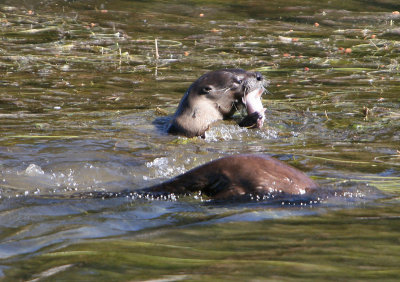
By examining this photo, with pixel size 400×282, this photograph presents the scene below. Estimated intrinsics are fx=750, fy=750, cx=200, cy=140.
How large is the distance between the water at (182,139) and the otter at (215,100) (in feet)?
0.61

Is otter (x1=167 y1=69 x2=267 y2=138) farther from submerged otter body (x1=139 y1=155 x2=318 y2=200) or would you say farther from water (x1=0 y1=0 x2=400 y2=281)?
submerged otter body (x1=139 y1=155 x2=318 y2=200)

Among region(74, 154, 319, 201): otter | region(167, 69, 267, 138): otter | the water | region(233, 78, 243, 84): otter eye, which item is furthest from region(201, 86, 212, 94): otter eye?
region(74, 154, 319, 201): otter

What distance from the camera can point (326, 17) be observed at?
1320cm

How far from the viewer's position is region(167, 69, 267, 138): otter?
6.62 m

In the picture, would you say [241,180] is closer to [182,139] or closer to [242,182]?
[242,182]

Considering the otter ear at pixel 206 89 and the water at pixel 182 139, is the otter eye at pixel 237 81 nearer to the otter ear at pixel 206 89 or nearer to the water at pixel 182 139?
the otter ear at pixel 206 89

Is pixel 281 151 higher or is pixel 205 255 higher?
pixel 205 255

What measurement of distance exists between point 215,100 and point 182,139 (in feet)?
2.51

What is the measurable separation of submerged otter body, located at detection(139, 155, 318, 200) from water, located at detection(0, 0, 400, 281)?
0.11m

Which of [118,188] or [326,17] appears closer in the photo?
[118,188]

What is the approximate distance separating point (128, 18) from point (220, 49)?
334cm

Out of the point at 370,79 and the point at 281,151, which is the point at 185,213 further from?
the point at 370,79

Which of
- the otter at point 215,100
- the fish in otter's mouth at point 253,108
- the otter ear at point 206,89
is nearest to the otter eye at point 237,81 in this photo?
the otter at point 215,100

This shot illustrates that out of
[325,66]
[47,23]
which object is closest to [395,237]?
[325,66]
